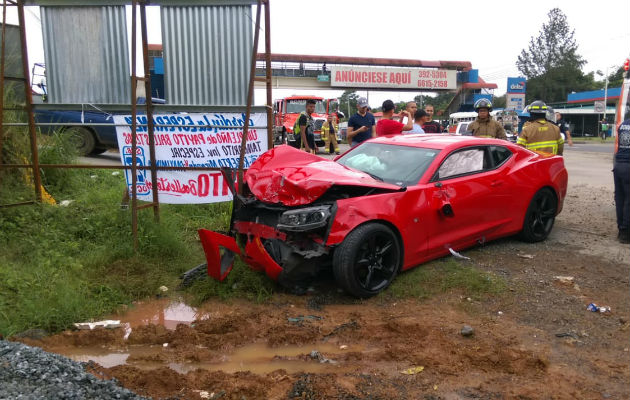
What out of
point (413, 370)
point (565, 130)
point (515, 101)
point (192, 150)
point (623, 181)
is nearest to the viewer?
point (413, 370)

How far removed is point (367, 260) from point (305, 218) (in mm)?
703

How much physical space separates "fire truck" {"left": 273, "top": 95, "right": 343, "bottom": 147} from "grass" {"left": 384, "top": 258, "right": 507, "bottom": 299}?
1332cm

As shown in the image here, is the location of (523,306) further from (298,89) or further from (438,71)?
(438,71)

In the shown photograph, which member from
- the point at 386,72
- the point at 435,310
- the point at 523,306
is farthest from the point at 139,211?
the point at 386,72

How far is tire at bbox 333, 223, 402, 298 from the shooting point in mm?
4363

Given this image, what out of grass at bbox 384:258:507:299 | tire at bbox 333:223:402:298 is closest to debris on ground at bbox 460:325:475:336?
grass at bbox 384:258:507:299

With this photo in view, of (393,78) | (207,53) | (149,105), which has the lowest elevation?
(149,105)

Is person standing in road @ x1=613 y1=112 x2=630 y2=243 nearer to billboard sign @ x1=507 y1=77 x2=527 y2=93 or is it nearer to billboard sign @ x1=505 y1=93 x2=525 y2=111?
A: billboard sign @ x1=505 y1=93 x2=525 y2=111

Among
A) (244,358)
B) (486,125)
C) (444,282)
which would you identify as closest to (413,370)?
(244,358)

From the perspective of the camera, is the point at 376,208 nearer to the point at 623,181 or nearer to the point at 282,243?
the point at 282,243

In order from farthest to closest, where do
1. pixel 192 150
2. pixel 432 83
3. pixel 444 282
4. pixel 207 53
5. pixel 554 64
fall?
pixel 554 64
pixel 432 83
pixel 192 150
pixel 207 53
pixel 444 282

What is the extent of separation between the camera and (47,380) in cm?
281

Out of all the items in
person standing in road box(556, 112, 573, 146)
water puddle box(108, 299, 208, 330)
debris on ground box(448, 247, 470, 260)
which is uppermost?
person standing in road box(556, 112, 573, 146)

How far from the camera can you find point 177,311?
450cm
